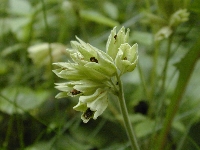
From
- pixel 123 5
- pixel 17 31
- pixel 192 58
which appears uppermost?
pixel 123 5

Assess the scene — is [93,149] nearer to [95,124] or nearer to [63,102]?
[95,124]

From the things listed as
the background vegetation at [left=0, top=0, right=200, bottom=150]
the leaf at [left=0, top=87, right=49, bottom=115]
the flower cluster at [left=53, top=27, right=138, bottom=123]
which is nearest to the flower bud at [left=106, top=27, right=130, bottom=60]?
the flower cluster at [left=53, top=27, right=138, bottom=123]

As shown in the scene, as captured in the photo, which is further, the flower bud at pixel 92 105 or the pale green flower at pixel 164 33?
the pale green flower at pixel 164 33

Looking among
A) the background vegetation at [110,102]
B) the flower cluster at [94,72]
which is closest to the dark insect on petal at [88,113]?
the flower cluster at [94,72]

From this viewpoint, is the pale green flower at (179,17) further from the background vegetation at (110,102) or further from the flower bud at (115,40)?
the flower bud at (115,40)

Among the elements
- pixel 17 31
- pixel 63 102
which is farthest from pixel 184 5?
pixel 17 31

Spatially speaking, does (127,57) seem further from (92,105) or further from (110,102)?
(110,102)

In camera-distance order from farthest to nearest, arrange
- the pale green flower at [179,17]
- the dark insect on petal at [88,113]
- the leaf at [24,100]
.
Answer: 1. the leaf at [24,100]
2. the pale green flower at [179,17]
3. the dark insect on petal at [88,113]

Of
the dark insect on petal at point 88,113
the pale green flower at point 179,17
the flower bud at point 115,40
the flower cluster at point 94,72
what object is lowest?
the dark insect on petal at point 88,113

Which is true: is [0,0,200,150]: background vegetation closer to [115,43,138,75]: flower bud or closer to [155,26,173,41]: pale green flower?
[155,26,173,41]: pale green flower
